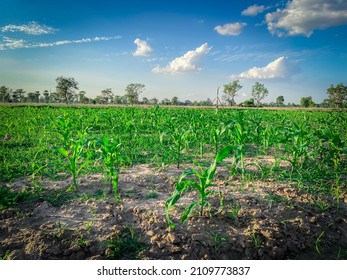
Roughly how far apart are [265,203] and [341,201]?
1.23 m

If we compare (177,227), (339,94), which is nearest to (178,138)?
(177,227)

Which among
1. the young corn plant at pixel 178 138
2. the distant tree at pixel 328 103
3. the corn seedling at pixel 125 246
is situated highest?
the distant tree at pixel 328 103

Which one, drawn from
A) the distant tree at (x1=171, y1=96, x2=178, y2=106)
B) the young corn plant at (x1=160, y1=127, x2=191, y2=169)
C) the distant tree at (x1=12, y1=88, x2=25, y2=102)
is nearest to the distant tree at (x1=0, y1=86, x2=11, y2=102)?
the distant tree at (x1=12, y1=88, x2=25, y2=102)

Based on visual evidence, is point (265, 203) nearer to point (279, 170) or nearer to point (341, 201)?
point (341, 201)

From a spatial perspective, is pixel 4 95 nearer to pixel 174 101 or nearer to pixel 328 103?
pixel 174 101

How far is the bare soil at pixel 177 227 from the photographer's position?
229cm

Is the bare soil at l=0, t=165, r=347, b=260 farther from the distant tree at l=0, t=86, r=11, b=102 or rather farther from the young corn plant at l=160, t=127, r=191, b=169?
the distant tree at l=0, t=86, r=11, b=102

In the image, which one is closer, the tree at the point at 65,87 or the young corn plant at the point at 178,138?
the young corn plant at the point at 178,138

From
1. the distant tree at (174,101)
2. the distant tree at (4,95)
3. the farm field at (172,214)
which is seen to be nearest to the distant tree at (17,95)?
the distant tree at (4,95)

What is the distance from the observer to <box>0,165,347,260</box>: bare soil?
7.50 feet

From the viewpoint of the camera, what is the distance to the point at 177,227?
2.57m

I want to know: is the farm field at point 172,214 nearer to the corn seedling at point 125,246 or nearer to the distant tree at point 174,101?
the corn seedling at point 125,246

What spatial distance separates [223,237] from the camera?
96.0 inches
